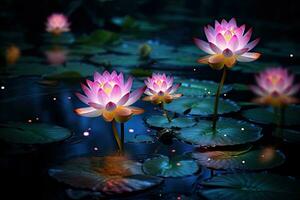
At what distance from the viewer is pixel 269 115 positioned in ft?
7.11

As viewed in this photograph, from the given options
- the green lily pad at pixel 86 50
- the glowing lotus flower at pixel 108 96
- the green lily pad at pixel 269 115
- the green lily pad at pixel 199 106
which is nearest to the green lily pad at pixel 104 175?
the glowing lotus flower at pixel 108 96

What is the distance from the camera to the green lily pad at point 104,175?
4.35 ft

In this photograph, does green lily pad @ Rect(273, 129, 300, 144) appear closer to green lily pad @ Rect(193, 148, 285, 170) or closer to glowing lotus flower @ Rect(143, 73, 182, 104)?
green lily pad @ Rect(193, 148, 285, 170)

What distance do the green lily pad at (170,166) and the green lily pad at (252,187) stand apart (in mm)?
104

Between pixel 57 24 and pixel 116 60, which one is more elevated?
pixel 57 24

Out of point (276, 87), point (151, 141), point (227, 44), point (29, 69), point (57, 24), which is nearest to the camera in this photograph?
point (276, 87)

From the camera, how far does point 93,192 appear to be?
131cm

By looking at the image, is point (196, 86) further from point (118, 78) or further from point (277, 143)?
point (118, 78)

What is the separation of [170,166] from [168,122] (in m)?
0.52

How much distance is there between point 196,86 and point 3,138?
4.84 ft

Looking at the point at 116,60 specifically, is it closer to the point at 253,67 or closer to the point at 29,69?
the point at 29,69

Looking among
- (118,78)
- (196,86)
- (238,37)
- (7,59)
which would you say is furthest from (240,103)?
→ (7,59)

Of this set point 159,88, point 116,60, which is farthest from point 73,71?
point 159,88

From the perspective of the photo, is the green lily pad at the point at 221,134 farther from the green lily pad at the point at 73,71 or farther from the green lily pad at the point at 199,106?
the green lily pad at the point at 73,71
